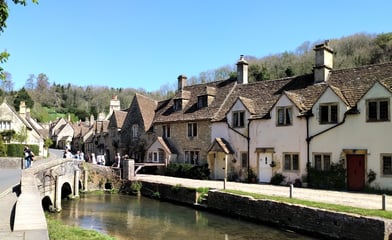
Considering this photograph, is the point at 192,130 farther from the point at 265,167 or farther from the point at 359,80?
the point at 359,80

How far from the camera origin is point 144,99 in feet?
139

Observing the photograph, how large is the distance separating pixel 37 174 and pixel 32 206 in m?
10.1

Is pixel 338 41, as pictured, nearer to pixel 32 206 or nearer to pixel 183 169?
pixel 183 169

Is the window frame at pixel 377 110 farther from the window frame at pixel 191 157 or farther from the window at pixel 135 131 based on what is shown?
the window at pixel 135 131

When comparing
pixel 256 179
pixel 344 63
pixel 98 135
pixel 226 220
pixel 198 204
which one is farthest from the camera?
pixel 344 63

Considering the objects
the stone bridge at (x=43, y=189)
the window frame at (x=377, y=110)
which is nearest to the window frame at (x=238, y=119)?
the window frame at (x=377, y=110)

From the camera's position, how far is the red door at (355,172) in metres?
23.3

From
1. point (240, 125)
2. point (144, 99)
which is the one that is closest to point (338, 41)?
point (144, 99)

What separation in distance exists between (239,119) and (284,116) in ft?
14.0

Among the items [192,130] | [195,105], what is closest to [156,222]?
[192,130]

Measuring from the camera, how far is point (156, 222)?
67.2 feet

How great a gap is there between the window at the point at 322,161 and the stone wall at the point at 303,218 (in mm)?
7210

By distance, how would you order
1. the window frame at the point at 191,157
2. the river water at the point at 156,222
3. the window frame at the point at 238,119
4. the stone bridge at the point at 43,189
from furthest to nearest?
the window frame at the point at 191,157, the window frame at the point at 238,119, the river water at the point at 156,222, the stone bridge at the point at 43,189

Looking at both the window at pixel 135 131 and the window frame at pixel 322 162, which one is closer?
the window frame at pixel 322 162
